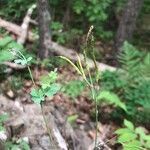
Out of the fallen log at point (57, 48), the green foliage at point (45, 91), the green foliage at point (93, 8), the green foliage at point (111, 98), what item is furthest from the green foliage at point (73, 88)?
the green foliage at point (45, 91)

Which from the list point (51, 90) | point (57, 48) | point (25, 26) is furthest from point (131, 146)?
point (25, 26)

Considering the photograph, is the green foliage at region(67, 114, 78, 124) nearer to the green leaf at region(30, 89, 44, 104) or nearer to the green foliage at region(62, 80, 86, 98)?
the green foliage at region(62, 80, 86, 98)

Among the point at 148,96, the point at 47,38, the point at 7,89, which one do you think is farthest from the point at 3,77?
the point at 148,96

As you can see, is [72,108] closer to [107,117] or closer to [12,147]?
[107,117]

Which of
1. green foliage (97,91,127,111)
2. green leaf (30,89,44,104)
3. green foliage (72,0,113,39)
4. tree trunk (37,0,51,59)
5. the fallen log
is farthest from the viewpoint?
green foliage (72,0,113,39)

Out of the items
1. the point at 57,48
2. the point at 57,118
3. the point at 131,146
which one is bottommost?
the point at 57,118

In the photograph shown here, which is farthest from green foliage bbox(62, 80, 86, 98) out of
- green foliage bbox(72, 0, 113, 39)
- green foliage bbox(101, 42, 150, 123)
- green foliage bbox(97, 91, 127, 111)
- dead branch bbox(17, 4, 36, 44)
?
green foliage bbox(72, 0, 113, 39)

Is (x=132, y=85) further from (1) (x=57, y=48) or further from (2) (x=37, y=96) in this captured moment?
(2) (x=37, y=96)
